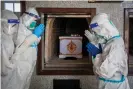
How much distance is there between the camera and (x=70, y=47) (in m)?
2.89

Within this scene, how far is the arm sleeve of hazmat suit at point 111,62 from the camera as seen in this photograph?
1.83m

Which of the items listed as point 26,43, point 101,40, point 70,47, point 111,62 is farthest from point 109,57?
point 70,47

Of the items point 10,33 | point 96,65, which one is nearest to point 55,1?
point 10,33

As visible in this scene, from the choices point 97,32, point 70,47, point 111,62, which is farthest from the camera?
point 70,47

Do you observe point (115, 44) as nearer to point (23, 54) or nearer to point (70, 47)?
point (23, 54)

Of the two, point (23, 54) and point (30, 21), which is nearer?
point (23, 54)

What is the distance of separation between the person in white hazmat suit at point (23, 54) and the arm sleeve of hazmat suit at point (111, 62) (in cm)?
56

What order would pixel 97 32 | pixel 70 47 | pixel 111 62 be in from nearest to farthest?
pixel 111 62
pixel 97 32
pixel 70 47

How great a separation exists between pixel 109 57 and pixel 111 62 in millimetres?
41

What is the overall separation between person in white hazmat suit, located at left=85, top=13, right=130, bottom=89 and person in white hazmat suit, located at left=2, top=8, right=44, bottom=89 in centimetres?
51

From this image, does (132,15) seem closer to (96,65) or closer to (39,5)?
(96,65)

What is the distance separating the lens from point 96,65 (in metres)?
1.94

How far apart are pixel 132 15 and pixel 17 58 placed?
4.13 feet

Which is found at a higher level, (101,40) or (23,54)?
(101,40)
